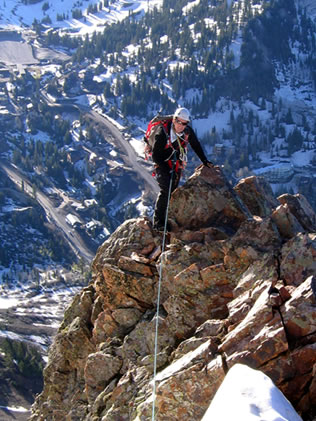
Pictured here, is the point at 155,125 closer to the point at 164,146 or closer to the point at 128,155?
the point at 164,146

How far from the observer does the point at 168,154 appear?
18281 mm

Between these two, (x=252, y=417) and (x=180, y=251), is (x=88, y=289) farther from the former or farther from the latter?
(x=252, y=417)

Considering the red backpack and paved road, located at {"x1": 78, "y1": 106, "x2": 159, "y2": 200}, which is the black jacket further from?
paved road, located at {"x1": 78, "y1": 106, "x2": 159, "y2": 200}

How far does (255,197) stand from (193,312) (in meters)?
5.31

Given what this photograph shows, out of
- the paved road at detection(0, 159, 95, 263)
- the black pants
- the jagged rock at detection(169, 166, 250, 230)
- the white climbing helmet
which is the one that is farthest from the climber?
the paved road at detection(0, 159, 95, 263)

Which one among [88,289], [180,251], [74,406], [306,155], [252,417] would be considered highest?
[252,417]

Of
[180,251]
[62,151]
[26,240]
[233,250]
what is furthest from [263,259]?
[62,151]

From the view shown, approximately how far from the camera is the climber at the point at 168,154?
17953mm

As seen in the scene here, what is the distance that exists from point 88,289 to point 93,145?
166 meters

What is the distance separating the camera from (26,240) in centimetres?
14225

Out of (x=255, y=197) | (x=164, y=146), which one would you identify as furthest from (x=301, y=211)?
(x=164, y=146)

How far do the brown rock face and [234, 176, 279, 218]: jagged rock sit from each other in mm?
33

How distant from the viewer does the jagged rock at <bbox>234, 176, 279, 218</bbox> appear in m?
19.2

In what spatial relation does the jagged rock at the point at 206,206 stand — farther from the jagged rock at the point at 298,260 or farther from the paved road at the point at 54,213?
the paved road at the point at 54,213
